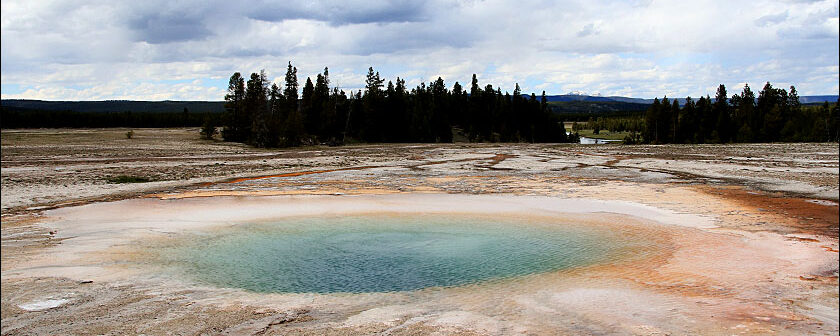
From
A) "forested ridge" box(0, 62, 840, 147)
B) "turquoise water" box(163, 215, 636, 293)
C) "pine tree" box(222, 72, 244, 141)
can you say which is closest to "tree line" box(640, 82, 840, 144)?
"forested ridge" box(0, 62, 840, 147)

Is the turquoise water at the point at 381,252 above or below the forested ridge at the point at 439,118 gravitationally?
below

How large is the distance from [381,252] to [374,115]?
5711cm

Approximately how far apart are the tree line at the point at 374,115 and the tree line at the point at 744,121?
13712 mm

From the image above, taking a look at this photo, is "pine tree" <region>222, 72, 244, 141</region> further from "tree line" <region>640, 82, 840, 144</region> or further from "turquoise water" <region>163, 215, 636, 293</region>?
"tree line" <region>640, 82, 840, 144</region>

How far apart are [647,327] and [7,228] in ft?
38.5

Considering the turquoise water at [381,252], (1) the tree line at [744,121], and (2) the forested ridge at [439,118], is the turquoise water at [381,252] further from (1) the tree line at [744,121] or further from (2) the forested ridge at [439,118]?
(1) the tree line at [744,121]

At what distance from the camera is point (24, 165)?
23625mm

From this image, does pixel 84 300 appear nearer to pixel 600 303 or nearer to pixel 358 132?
pixel 600 303

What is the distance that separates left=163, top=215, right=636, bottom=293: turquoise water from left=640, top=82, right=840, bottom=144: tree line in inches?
2621

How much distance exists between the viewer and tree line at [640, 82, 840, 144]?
6869 centimetres

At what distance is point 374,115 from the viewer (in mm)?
66562

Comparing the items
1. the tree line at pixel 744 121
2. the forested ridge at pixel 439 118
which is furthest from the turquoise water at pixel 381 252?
the tree line at pixel 744 121

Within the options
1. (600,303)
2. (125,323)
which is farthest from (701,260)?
(125,323)

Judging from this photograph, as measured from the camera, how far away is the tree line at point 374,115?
5228cm
